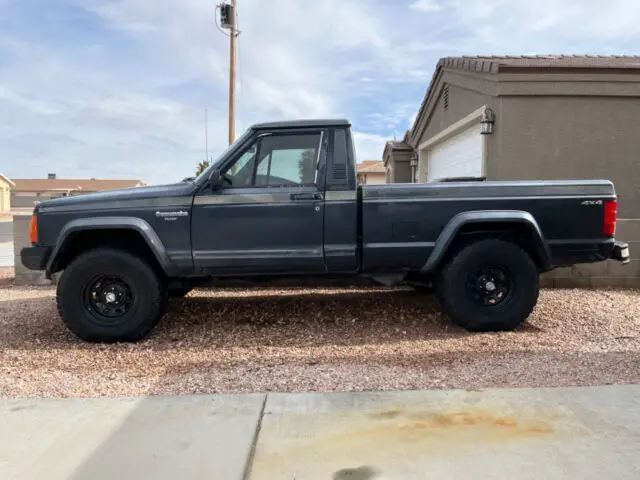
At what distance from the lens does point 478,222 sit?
5371 mm

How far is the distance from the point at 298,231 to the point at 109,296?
200 cm

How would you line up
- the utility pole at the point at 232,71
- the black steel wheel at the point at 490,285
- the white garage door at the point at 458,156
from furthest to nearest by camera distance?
the utility pole at the point at 232,71 → the white garage door at the point at 458,156 → the black steel wheel at the point at 490,285

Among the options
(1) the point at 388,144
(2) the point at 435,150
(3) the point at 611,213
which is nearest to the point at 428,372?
(3) the point at 611,213

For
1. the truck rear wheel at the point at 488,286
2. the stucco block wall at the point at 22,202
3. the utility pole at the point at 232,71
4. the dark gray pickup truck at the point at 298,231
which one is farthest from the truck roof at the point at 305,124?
the stucco block wall at the point at 22,202

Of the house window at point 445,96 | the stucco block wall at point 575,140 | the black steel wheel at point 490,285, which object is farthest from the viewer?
the house window at point 445,96

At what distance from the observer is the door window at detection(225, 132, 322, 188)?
5422 millimetres

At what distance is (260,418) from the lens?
3.55m

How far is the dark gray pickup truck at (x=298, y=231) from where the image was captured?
5.30 metres

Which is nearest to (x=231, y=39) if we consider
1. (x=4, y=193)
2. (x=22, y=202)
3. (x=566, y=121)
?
(x=566, y=121)

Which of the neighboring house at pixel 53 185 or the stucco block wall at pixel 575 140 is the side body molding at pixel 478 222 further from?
the neighboring house at pixel 53 185

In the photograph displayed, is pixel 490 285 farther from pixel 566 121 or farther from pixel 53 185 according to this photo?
pixel 53 185

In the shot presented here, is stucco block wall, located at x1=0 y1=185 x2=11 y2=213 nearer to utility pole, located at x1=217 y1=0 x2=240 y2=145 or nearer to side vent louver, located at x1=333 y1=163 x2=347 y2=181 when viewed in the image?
utility pole, located at x1=217 y1=0 x2=240 y2=145

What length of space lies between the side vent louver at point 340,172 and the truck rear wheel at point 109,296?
6.79ft

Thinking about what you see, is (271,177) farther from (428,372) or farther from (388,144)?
(388,144)
